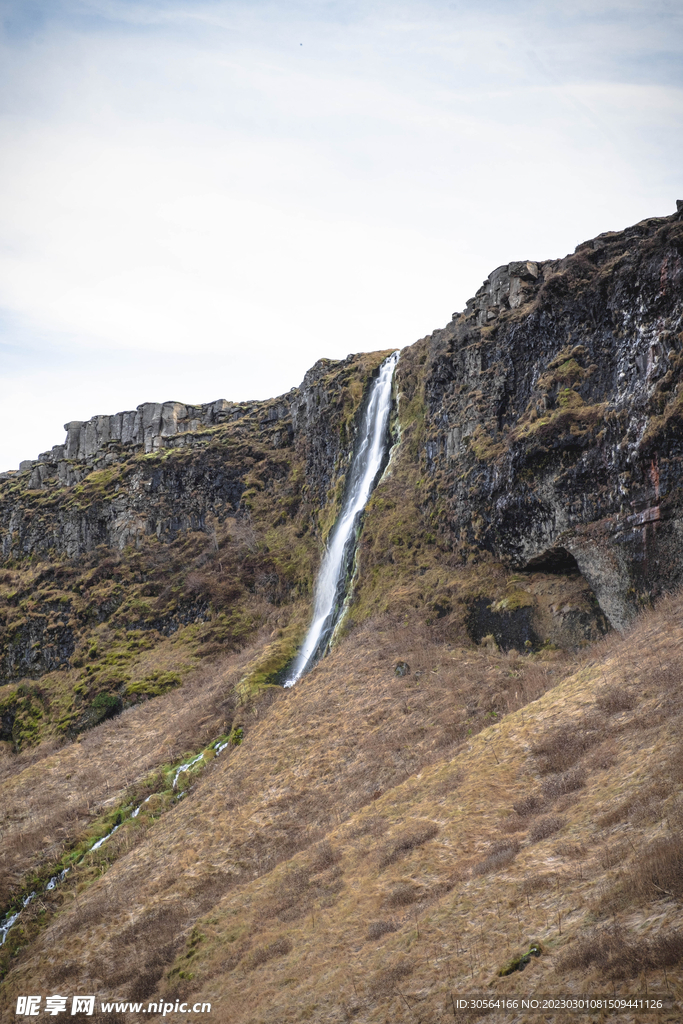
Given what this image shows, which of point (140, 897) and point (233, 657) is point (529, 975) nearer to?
point (140, 897)

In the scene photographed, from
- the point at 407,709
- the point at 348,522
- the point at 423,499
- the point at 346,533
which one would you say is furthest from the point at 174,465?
the point at 407,709

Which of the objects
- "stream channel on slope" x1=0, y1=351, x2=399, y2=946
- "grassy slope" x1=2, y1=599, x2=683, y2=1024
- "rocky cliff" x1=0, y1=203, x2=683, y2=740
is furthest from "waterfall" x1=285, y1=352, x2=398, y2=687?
"grassy slope" x1=2, y1=599, x2=683, y2=1024

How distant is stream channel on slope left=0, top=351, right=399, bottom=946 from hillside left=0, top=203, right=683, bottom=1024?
3.60 ft

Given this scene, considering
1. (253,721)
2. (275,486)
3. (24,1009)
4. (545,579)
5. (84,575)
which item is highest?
(275,486)

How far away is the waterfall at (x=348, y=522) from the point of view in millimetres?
34438

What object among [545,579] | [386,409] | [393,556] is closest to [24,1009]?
[545,579]

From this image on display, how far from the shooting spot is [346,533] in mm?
40375

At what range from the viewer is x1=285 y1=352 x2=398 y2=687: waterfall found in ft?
113

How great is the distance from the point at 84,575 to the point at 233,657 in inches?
804

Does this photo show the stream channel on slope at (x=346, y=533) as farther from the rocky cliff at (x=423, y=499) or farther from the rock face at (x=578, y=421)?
the rock face at (x=578, y=421)

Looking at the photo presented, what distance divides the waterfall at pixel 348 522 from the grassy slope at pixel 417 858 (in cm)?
841

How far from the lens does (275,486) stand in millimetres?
55219

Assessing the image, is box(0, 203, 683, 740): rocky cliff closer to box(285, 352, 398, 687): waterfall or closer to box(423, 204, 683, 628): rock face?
box(423, 204, 683, 628): rock face

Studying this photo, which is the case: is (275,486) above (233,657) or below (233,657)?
above
